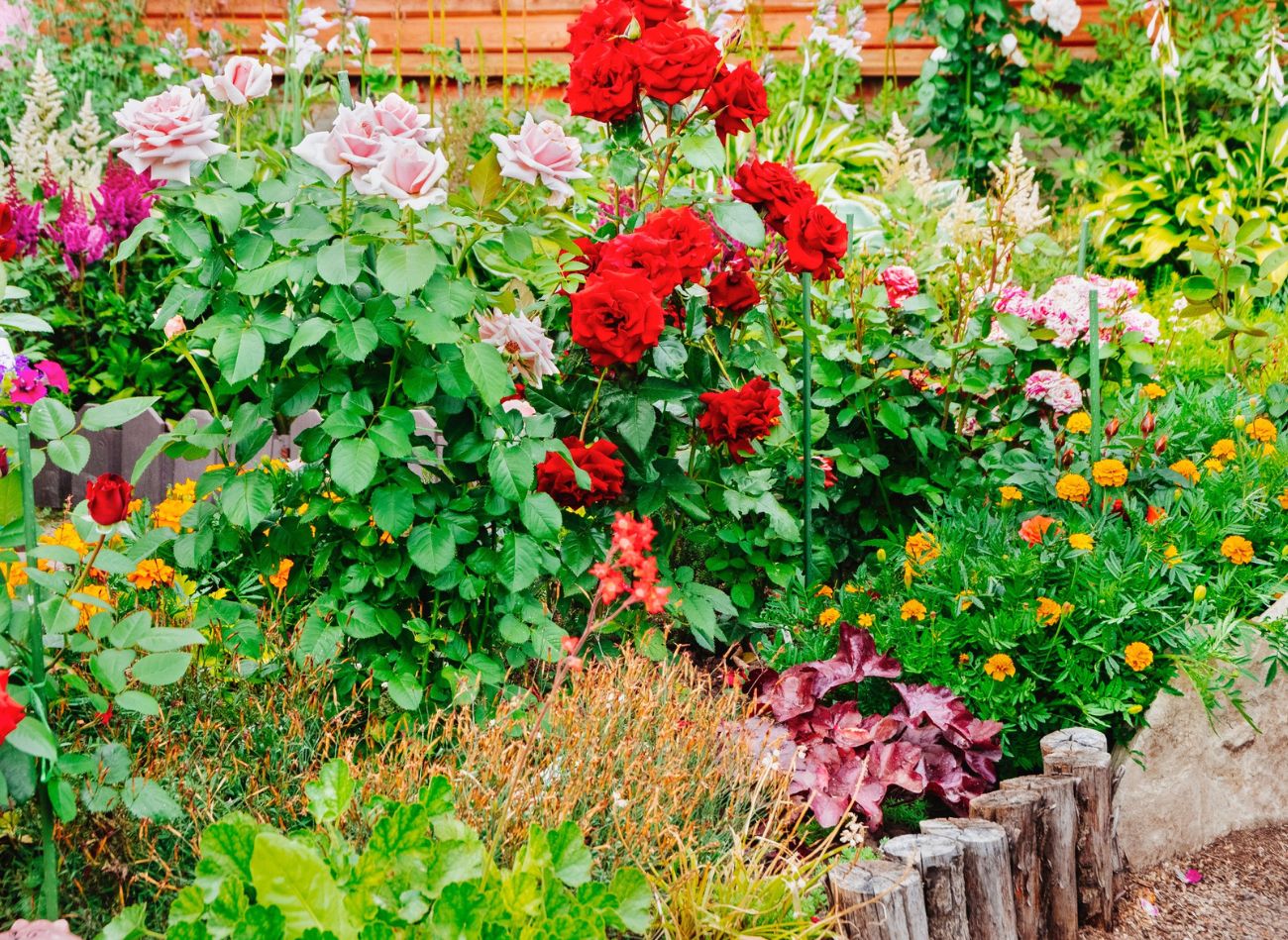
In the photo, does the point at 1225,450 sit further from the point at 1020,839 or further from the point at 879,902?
the point at 879,902

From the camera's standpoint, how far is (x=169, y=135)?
6.05 feet

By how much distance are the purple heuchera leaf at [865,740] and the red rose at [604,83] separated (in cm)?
115

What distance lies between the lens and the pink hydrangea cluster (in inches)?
116

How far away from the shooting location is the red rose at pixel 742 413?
2.26 m

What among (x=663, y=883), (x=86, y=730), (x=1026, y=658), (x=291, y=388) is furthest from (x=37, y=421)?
(x=1026, y=658)

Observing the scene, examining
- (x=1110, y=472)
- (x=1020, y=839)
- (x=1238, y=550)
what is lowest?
(x=1020, y=839)

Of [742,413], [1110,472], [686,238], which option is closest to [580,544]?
[742,413]

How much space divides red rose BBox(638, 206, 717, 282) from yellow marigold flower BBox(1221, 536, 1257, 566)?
4.19 ft

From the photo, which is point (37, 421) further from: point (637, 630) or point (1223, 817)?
point (1223, 817)

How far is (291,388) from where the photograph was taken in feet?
6.69

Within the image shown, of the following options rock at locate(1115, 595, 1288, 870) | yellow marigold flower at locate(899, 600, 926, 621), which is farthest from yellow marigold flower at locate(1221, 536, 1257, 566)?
yellow marigold flower at locate(899, 600, 926, 621)

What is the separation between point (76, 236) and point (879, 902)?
3678 mm

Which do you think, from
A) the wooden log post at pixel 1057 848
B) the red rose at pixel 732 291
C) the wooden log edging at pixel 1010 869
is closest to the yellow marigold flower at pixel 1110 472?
the wooden log edging at pixel 1010 869

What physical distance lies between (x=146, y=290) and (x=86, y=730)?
258 centimetres
